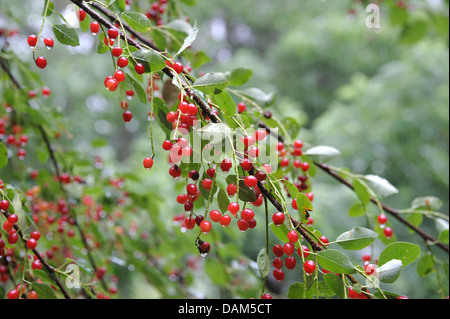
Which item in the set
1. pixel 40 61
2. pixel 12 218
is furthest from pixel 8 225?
pixel 40 61

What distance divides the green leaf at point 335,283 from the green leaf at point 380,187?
37 cm

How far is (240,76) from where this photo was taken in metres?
0.80

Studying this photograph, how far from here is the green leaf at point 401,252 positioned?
483mm

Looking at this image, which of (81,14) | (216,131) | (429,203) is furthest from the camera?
(429,203)

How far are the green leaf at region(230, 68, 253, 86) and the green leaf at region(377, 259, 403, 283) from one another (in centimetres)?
47

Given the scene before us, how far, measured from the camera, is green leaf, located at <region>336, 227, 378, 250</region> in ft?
1.54

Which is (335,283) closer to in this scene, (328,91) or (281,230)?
(281,230)

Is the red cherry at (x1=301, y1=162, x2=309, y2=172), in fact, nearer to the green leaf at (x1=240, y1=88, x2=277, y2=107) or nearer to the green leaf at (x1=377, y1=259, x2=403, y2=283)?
the green leaf at (x1=240, y1=88, x2=277, y2=107)

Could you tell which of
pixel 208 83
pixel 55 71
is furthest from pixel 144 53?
pixel 55 71

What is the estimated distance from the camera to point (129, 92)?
66cm

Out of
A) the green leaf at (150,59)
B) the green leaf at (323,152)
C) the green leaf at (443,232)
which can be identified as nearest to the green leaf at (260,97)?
the green leaf at (323,152)

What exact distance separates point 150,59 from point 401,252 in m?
0.41

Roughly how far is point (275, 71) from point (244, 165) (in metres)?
4.19
